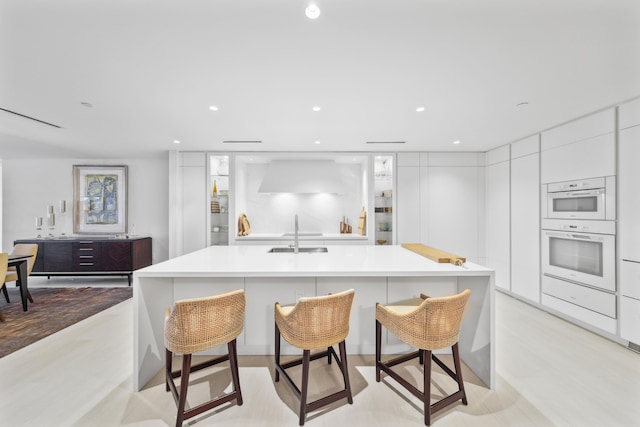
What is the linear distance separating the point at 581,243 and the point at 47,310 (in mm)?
6649

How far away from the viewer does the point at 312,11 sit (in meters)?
1.43

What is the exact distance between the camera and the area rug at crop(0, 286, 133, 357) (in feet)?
9.19

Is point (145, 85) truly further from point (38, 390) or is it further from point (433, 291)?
point (433, 291)

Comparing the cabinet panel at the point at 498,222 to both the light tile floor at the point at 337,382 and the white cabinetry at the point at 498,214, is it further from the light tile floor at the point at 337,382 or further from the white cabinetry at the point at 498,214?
the light tile floor at the point at 337,382

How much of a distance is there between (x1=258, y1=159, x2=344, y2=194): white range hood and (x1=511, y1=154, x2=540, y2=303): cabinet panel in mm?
2689

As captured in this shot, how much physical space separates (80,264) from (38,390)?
3639 millimetres

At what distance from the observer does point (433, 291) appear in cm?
234

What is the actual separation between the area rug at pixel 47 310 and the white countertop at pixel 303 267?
209 cm

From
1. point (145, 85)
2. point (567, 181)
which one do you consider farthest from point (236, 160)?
point (567, 181)

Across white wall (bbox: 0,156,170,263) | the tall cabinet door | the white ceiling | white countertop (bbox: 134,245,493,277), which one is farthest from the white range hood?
white countertop (bbox: 134,245,493,277)

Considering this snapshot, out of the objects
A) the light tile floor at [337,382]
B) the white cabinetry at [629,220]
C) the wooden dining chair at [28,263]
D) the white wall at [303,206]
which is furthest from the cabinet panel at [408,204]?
the wooden dining chair at [28,263]

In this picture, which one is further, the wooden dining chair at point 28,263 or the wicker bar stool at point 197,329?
the wooden dining chair at point 28,263

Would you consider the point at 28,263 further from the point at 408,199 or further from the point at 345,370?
the point at 408,199

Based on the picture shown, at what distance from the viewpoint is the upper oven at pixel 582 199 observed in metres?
2.74
